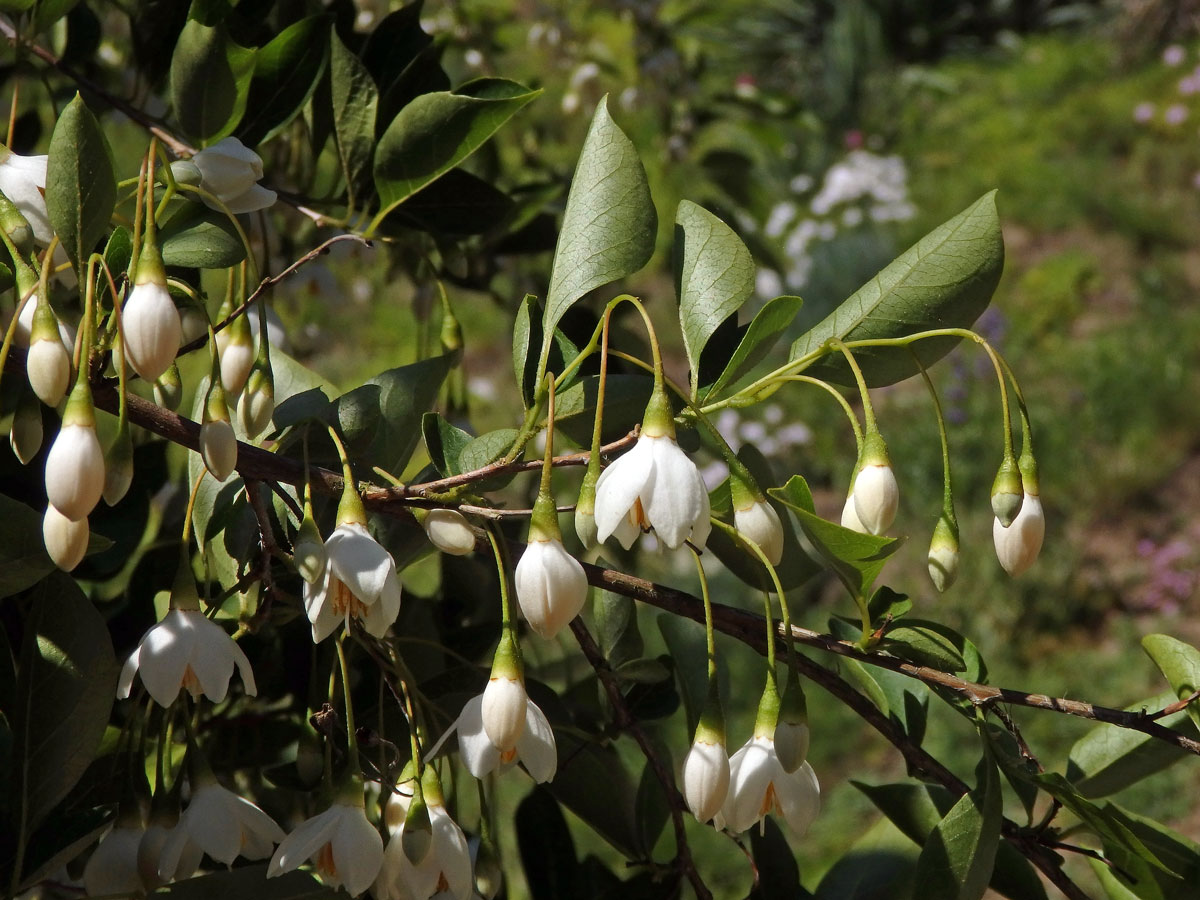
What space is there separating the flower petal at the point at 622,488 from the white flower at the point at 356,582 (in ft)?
0.36

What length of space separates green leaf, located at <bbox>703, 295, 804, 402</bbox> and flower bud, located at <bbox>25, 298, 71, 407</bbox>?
13.5 inches

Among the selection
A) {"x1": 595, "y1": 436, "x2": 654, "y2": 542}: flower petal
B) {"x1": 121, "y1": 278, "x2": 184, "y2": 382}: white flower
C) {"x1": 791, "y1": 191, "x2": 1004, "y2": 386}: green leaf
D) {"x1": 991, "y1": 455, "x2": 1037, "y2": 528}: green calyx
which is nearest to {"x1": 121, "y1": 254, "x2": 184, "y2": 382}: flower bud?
{"x1": 121, "y1": 278, "x2": 184, "y2": 382}: white flower

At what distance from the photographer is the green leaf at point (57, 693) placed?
2.16 feet

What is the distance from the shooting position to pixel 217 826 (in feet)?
2.13

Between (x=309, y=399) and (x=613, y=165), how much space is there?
24cm

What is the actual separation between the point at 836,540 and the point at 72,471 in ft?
1.25

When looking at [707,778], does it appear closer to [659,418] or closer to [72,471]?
[659,418]

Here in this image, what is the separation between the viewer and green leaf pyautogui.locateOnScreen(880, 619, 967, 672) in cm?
66

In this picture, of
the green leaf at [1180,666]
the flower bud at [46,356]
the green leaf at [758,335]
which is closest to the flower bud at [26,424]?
the flower bud at [46,356]

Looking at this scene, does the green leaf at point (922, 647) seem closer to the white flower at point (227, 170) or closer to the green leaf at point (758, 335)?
the green leaf at point (758, 335)

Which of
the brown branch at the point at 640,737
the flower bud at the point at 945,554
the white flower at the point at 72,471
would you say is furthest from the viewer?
the brown branch at the point at 640,737

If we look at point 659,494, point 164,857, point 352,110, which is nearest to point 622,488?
point 659,494

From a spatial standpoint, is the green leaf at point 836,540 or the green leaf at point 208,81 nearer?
the green leaf at point 836,540

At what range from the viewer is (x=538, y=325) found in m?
0.71
